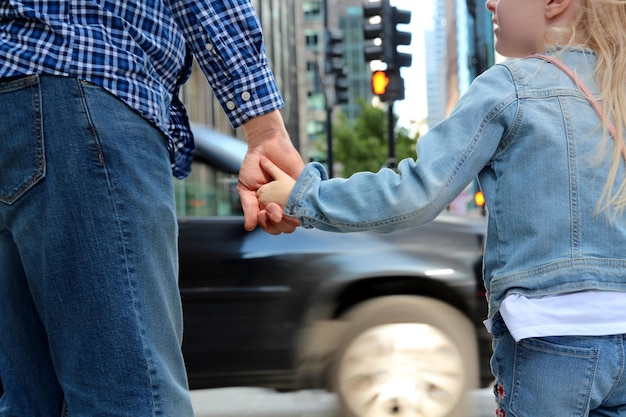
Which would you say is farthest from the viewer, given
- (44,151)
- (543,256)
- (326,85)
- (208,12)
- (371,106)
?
(371,106)

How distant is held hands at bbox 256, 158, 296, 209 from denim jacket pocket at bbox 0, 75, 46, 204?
561 millimetres

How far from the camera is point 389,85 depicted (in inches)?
418

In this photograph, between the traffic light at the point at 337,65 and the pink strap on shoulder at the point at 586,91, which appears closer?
the pink strap on shoulder at the point at 586,91

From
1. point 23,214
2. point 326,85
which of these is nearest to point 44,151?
point 23,214

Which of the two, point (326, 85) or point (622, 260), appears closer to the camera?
point (622, 260)

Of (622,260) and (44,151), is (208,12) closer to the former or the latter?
(44,151)

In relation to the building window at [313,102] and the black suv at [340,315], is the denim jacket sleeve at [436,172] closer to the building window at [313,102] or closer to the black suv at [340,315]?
the black suv at [340,315]

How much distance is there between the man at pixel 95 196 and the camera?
59.8 inches

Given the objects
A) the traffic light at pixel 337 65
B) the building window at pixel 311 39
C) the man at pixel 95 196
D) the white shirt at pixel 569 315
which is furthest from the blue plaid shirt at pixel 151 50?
the building window at pixel 311 39

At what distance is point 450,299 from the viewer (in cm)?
439

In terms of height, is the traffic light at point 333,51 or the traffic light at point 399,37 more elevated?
the traffic light at point 399,37

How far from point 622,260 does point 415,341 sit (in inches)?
102

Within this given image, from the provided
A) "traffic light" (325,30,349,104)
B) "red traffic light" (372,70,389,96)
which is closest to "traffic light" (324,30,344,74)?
"traffic light" (325,30,349,104)

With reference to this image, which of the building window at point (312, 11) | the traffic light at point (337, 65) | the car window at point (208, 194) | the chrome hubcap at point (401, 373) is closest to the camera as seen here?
the chrome hubcap at point (401, 373)
